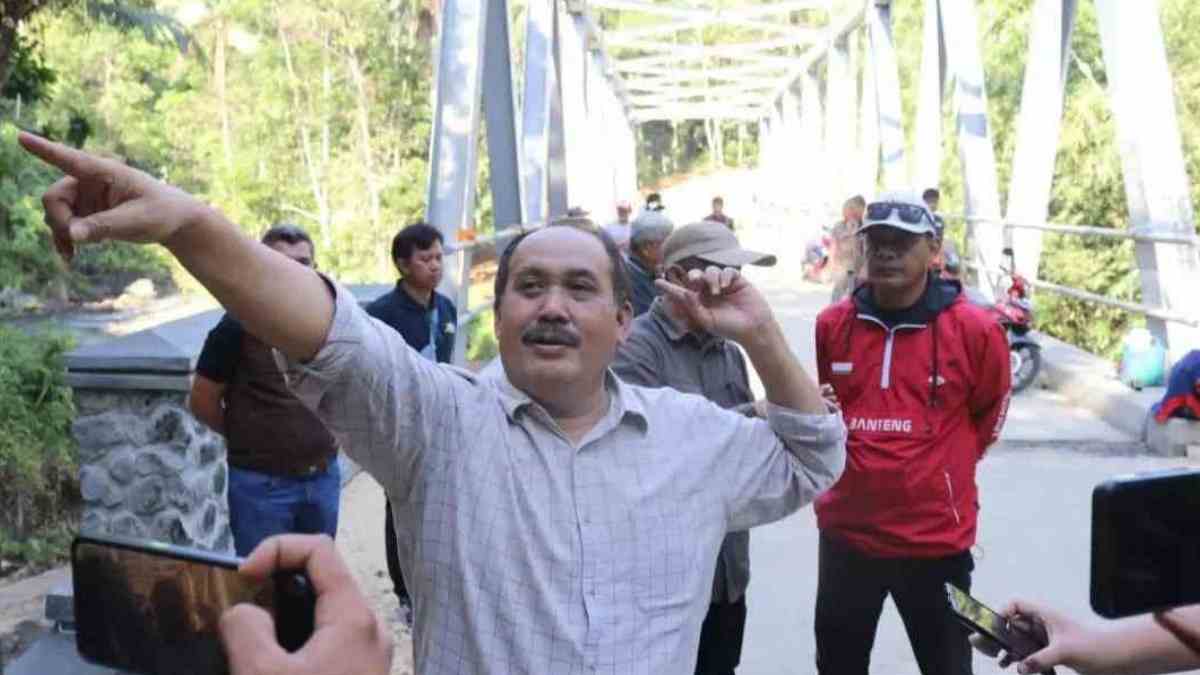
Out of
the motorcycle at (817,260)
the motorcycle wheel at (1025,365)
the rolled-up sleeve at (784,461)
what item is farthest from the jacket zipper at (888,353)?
the motorcycle at (817,260)

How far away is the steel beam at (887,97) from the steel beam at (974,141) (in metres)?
3.65

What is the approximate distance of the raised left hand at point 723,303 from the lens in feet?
7.39

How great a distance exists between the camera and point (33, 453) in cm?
894

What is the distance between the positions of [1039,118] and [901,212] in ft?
30.4

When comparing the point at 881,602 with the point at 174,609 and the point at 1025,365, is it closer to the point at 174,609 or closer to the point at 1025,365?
the point at 174,609

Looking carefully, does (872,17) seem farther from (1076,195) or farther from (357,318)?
(357,318)

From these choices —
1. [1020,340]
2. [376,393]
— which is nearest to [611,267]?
[376,393]

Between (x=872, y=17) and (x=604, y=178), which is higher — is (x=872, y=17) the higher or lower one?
the higher one

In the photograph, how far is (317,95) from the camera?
78.9ft

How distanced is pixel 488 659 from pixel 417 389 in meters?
0.39

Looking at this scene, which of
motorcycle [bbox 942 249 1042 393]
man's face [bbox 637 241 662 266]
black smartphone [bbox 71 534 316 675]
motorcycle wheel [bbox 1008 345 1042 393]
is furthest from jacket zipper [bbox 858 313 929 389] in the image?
motorcycle wheel [bbox 1008 345 1042 393]

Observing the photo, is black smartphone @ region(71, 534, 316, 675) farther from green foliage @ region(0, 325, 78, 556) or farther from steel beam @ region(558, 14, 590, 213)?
steel beam @ region(558, 14, 590, 213)

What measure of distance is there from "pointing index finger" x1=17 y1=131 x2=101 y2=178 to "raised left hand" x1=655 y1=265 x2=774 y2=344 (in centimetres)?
102

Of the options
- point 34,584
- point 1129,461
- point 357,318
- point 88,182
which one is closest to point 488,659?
point 357,318
